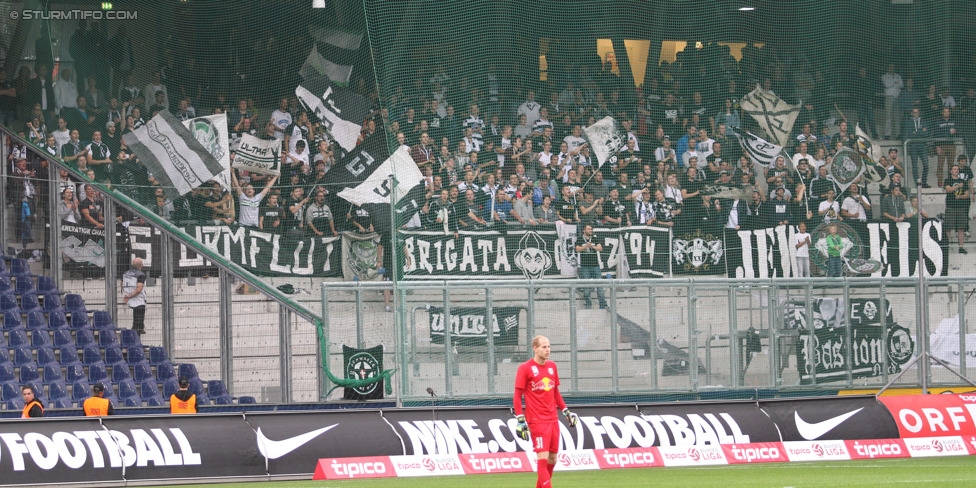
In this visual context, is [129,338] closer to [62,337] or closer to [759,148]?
[62,337]

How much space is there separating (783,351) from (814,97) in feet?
17.2

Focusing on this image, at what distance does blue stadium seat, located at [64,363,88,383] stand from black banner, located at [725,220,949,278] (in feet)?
35.6

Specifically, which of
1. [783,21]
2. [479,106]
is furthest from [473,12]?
[783,21]

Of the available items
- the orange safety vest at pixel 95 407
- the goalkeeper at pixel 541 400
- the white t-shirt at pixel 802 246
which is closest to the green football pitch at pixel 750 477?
the goalkeeper at pixel 541 400

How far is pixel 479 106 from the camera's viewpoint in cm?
2098

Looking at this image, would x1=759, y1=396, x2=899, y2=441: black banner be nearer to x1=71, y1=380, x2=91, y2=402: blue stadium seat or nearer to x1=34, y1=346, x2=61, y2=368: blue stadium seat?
x1=71, y1=380, x2=91, y2=402: blue stadium seat

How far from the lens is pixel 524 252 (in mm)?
19578

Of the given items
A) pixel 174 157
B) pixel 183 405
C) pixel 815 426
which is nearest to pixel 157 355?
pixel 183 405

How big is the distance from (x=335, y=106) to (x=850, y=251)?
934 centimetres

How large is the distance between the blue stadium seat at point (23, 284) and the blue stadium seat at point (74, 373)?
1.57 meters

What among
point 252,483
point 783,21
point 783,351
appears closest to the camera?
point 252,483

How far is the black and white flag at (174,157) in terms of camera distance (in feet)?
62.5

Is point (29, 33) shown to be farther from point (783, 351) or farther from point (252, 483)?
point (783, 351)

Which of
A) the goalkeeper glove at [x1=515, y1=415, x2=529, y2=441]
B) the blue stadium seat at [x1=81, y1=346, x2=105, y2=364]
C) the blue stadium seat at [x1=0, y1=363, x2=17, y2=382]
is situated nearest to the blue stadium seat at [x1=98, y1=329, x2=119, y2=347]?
the blue stadium seat at [x1=81, y1=346, x2=105, y2=364]
